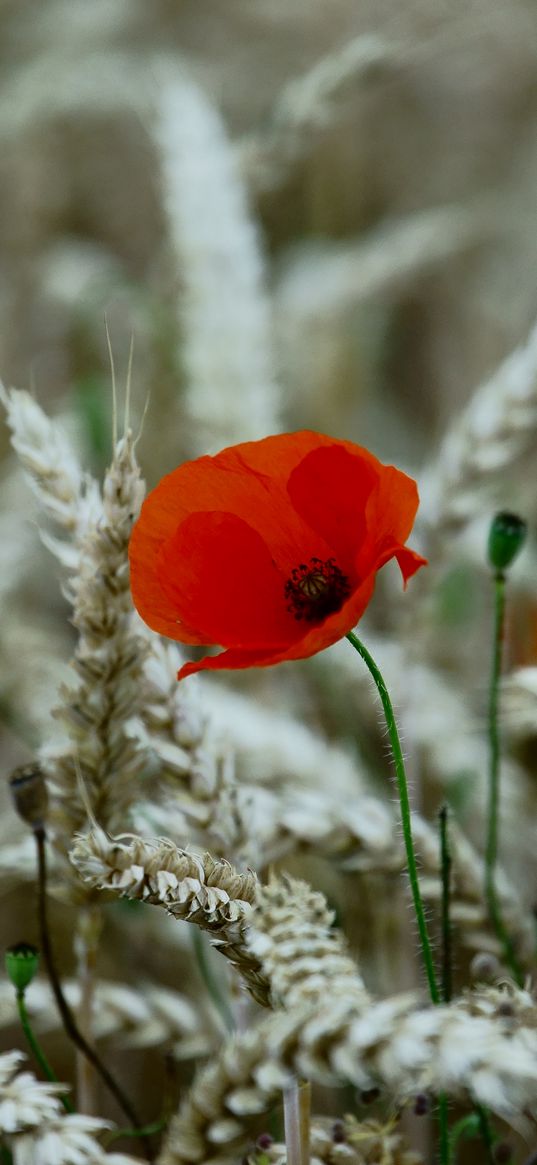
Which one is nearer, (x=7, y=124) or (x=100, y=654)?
(x=100, y=654)

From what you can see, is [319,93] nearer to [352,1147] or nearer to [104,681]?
[104,681]

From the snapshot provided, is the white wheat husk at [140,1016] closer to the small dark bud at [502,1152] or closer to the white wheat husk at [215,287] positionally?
the small dark bud at [502,1152]

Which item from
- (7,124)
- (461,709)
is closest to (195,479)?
(461,709)

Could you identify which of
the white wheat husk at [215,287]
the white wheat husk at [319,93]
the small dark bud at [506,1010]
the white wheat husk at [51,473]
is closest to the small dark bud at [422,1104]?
the small dark bud at [506,1010]

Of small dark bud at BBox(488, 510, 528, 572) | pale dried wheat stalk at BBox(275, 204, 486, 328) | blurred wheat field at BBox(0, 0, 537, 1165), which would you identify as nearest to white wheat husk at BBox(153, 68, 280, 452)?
blurred wheat field at BBox(0, 0, 537, 1165)

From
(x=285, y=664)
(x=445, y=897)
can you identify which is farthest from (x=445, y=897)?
(x=285, y=664)

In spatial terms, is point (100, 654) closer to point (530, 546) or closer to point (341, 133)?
point (530, 546)

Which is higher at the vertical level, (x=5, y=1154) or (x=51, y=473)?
(x=51, y=473)
